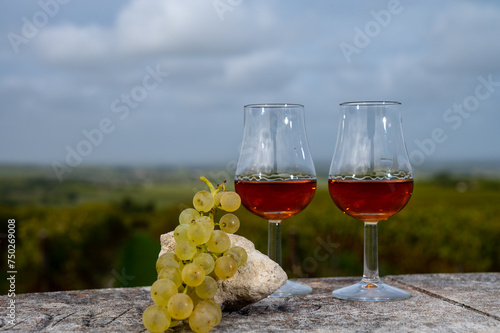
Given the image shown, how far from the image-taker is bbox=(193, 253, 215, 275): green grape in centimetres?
153

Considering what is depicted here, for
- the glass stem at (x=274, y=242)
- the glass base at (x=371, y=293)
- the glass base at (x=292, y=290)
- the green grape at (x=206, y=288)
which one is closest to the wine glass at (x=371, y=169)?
the glass base at (x=371, y=293)

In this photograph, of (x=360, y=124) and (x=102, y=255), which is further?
(x=102, y=255)

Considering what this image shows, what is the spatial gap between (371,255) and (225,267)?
0.70 m

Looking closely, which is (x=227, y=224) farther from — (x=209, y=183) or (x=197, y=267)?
(x=197, y=267)

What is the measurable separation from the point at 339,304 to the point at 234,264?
0.47 m

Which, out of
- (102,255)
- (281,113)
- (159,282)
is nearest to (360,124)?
(281,113)

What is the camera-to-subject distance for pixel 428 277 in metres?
2.41

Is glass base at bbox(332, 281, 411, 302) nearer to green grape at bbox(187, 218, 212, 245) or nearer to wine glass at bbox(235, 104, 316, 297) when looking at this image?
wine glass at bbox(235, 104, 316, 297)

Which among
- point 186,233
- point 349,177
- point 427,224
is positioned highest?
point 349,177

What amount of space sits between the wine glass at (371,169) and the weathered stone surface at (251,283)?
43 centimetres

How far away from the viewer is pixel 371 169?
1.98 meters

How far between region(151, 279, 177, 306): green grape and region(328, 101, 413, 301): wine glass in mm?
765

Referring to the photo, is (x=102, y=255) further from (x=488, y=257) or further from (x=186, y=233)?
(x=186, y=233)

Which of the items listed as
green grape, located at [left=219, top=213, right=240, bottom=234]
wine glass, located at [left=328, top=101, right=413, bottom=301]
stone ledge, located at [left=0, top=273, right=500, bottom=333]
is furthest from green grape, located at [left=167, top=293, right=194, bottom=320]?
wine glass, located at [left=328, top=101, right=413, bottom=301]
